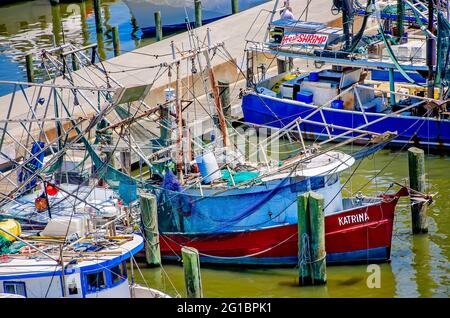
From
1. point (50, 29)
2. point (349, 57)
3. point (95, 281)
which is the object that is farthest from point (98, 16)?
point (95, 281)

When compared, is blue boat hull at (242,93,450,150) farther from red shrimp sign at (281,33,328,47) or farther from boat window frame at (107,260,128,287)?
boat window frame at (107,260,128,287)

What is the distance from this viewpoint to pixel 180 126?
3019 cm

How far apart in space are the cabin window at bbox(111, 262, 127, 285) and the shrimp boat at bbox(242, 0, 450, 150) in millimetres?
12335

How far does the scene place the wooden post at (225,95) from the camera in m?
39.6

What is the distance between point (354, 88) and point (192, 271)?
44.4 feet

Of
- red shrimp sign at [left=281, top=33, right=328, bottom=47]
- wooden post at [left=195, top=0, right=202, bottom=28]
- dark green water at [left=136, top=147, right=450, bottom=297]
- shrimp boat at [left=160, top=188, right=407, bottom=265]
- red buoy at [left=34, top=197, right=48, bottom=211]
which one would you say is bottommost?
dark green water at [left=136, top=147, right=450, bottom=297]

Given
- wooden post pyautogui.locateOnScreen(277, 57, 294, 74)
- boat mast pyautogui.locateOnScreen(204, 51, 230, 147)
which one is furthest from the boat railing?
boat mast pyautogui.locateOnScreen(204, 51, 230, 147)

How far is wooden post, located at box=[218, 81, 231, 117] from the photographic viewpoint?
130 feet

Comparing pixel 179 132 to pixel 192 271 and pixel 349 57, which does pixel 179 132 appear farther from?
pixel 349 57

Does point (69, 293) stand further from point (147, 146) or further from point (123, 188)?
point (147, 146)

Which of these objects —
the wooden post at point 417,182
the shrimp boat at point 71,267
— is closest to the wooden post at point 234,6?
the wooden post at point 417,182

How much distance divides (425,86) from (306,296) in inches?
527

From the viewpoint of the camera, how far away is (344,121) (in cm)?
3884
